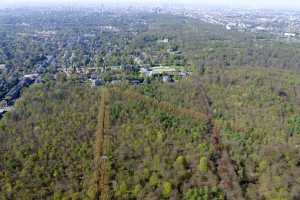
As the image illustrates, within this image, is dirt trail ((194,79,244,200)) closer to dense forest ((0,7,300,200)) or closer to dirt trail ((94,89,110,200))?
dense forest ((0,7,300,200))

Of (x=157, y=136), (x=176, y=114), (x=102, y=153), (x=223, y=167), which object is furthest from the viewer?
(x=176, y=114)

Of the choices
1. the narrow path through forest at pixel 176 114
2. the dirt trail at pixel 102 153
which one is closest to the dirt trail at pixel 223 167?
the narrow path through forest at pixel 176 114

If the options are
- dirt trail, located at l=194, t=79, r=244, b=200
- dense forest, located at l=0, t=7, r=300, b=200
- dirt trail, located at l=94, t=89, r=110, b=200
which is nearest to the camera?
dirt trail, located at l=94, t=89, r=110, b=200

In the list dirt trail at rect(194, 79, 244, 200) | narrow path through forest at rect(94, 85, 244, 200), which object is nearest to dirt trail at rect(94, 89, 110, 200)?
narrow path through forest at rect(94, 85, 244, 200)

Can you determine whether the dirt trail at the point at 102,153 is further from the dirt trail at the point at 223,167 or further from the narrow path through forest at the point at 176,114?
the dirt trail at the point at 223,167

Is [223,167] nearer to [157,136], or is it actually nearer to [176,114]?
[157,136]

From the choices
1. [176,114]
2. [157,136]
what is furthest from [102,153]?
[176,114]

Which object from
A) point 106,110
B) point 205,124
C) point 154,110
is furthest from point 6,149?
point 205,124

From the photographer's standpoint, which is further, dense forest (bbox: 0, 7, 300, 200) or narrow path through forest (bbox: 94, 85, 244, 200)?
dense forest (bbox: 0, 7, 300, 200)
